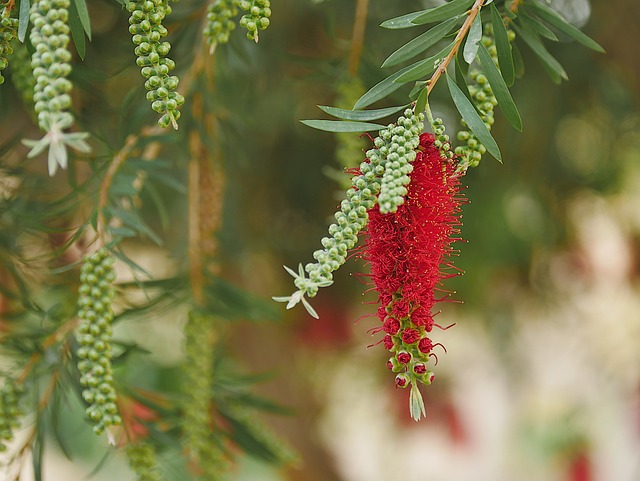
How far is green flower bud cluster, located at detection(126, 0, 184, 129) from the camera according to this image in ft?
1.52

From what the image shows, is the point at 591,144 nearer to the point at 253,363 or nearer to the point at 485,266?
the point at 485,266

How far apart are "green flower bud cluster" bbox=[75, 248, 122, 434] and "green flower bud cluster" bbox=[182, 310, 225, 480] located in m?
0.20

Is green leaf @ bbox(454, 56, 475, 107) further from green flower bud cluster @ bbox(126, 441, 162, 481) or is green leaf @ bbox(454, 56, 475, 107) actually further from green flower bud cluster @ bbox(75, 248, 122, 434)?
green flower bud cluster @ bbox(126, 441, 162, 481)

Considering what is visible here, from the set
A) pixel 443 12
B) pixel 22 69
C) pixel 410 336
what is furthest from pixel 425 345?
pixel 22 69

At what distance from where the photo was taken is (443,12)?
0.49 m

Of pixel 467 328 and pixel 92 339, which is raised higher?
pixel 92 339

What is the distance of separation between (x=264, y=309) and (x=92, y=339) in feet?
1.12

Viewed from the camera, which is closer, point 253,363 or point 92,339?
point 92,339

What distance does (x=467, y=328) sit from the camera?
1.77m

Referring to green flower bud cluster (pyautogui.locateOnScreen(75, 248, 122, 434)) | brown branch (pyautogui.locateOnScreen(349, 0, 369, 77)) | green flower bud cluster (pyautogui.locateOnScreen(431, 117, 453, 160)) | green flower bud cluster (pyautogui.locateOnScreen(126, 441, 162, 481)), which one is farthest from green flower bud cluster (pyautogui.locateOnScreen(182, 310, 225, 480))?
green flower bud cluster (pyautogui.locateOnScreen(431, 117, 453, 160))

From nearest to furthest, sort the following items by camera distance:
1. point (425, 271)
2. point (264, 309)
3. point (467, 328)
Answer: point (425, 271) < point (264, 309) < point (467, 328)

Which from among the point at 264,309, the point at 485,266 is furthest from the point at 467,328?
the point at 264,309

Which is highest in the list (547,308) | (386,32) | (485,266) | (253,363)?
(386,32)

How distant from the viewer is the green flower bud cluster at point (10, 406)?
65 centimetres
